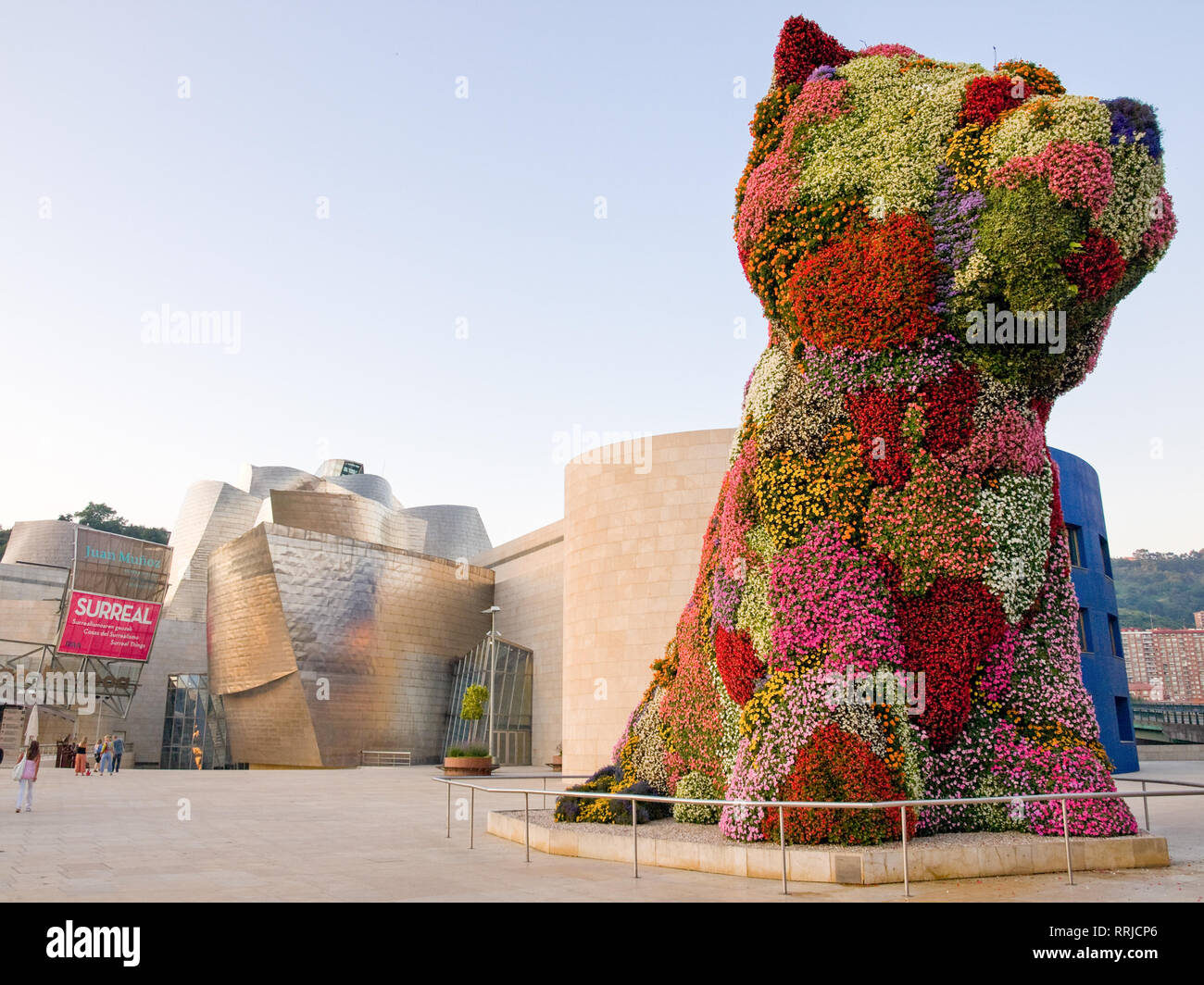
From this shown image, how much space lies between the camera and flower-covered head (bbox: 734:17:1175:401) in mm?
9859

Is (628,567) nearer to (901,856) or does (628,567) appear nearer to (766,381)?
(766,381)

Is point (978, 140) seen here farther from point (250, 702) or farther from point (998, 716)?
point (250, 702)

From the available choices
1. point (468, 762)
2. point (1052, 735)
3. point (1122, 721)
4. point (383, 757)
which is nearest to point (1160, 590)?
point (1122, 721)

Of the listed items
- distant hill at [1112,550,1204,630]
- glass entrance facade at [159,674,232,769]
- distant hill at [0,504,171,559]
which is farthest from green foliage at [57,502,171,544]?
distant hill at [1112,550,1204,630]

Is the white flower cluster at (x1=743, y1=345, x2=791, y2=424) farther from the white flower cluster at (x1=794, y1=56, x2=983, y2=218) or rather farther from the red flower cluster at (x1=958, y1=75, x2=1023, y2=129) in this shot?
the red flower cluster at (x1=958, y1=75, x2=1023, y2=129)

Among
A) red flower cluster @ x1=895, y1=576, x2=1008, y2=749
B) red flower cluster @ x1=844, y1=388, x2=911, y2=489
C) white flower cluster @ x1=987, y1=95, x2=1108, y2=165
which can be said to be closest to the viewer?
white flower cluster @ x1=987, y1=95, x2=1108, y2=165

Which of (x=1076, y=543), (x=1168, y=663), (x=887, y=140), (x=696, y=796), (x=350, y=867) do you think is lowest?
(x=350, y=867)

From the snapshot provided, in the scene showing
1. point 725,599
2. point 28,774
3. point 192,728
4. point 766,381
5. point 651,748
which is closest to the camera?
point 725,599

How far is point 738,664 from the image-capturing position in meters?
11.2

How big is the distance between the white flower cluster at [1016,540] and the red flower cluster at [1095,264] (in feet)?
7.44

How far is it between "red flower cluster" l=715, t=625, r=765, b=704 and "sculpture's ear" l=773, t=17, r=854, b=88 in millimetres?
7149

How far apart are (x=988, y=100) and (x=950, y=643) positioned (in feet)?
20.6

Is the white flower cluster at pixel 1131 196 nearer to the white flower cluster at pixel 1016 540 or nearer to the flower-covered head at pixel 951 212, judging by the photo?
the flower-covered head at pixel 951 212
